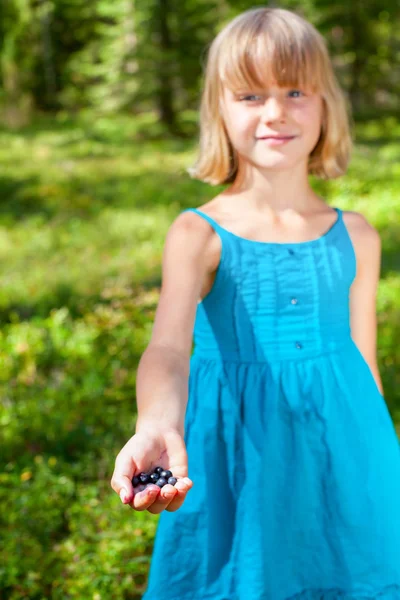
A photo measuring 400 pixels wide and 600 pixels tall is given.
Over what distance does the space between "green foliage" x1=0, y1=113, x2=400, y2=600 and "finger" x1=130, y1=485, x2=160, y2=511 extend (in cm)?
167

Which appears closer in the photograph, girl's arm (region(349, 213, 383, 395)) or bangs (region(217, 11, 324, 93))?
bangs (region(217, 11, 324, 93))

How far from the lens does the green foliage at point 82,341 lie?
2.92 meters

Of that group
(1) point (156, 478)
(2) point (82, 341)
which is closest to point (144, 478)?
(1) point (156, 478)

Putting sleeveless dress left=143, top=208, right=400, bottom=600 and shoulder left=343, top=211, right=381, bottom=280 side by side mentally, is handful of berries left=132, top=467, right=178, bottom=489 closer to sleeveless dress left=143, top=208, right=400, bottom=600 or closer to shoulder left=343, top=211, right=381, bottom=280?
sleeveless dress left=143, top=208, right=400, bottom=600

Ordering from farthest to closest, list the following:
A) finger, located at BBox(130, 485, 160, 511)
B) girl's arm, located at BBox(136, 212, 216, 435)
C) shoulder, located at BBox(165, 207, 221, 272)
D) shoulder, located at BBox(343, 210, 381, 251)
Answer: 1. shoulder, located at BBox(343, 210, 381, 251)
2. shoulder, located at BBox(165, 207, 221, 272)
3. girl's arm, located at BBox(136, 212, 216, 435)
4. finger, located at BBox(130, 485, 160, 511)

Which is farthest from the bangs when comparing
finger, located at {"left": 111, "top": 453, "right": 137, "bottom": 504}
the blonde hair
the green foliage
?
the green foliage

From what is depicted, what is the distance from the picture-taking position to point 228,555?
6.74 feet

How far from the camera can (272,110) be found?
6.57ft

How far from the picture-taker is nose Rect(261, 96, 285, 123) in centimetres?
200

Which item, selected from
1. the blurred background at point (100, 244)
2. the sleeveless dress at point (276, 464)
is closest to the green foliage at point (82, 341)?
the blurred background at point (100, 244)

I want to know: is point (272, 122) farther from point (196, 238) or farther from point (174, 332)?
point (174, 332)

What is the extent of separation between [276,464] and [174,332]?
54cm

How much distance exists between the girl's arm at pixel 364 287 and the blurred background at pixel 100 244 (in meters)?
1.06

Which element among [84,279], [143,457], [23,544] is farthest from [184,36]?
[143,457]
